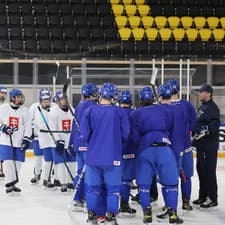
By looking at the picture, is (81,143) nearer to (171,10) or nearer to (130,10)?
(130,10)

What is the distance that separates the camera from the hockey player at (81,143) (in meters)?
5.22

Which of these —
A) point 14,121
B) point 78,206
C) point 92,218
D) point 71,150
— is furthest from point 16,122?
point 92,218

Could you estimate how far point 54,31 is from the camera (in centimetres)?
1385

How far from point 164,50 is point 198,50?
2.81ft

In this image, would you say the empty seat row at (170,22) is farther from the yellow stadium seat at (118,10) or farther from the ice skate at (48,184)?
the ice skate at (48,184)

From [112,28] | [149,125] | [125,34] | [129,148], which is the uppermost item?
[112,28]

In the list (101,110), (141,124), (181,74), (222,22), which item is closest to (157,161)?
(141,124)

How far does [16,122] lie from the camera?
6438 mm

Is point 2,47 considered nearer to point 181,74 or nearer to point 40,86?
point 40,86

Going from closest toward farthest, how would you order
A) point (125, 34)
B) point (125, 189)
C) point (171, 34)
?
1. point (125, 189)
2. point (125, 34)
3. point (171, 34)

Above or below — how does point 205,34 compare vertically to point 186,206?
above

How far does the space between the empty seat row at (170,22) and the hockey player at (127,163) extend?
9246 mm

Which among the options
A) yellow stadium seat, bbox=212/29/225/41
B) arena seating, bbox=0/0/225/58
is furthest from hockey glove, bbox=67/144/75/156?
yellow stadium seat, bbox=212/29/225/41

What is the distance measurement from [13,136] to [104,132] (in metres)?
2.03
